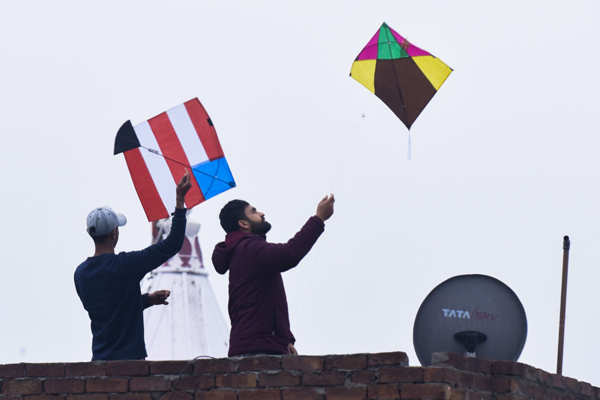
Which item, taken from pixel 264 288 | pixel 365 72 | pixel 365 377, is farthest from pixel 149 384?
pixel 365 72

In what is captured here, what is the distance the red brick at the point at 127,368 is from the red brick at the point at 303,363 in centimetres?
94

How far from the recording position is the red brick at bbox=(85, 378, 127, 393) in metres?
11.0

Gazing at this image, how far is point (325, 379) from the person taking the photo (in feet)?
34.8

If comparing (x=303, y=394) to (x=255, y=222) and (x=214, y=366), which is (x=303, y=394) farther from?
(x=255, y=222)

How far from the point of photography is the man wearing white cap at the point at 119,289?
37.7ft

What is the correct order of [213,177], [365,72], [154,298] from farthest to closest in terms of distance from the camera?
[365,72]
[213,177]
[154,298]

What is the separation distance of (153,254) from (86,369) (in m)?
0.91

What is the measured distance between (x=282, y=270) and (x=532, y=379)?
1.73 m

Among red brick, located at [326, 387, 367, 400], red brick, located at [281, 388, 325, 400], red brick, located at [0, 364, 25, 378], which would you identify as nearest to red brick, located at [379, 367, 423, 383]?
red brick, located at [326, 387, 367, 400]

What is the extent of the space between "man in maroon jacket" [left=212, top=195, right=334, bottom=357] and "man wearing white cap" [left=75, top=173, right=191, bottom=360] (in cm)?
53

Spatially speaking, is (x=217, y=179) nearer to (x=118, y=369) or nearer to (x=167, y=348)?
(x=118, y=369)

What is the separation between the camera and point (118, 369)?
11047 mm

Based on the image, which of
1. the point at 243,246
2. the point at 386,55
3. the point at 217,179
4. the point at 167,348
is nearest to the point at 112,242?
the point at 243,246

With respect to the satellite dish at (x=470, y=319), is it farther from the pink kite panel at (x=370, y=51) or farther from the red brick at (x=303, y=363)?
the pink kite panel at (x=370, y=51)
